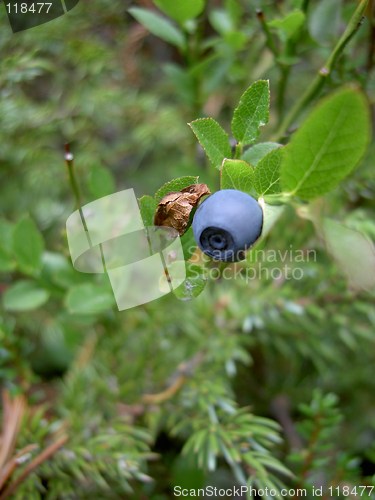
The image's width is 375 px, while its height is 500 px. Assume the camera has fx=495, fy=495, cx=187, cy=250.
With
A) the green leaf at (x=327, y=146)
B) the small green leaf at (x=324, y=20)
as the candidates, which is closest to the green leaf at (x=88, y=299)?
the green leaf at (x=327, y=146)

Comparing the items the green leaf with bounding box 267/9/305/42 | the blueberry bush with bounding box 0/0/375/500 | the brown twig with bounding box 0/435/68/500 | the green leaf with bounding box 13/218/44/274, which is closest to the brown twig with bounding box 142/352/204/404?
the blueberry bush with bounding box 0/0/375/500

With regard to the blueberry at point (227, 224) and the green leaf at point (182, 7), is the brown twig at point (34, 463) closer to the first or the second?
the blueberry at point (227, 224)

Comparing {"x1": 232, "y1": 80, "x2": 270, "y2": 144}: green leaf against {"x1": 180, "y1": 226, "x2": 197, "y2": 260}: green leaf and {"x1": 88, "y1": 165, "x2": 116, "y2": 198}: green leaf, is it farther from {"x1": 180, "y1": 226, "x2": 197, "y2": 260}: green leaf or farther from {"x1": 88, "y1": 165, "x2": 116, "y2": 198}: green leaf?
{"x1": 88, "y1": 165, "x2": 116, "y2": 198}: green leaf

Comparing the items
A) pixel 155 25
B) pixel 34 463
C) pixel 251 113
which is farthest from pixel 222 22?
pixel 34 463

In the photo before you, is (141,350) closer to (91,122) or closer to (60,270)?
(60,270)

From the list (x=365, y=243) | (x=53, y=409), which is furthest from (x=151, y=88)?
(x=365, y=243)
